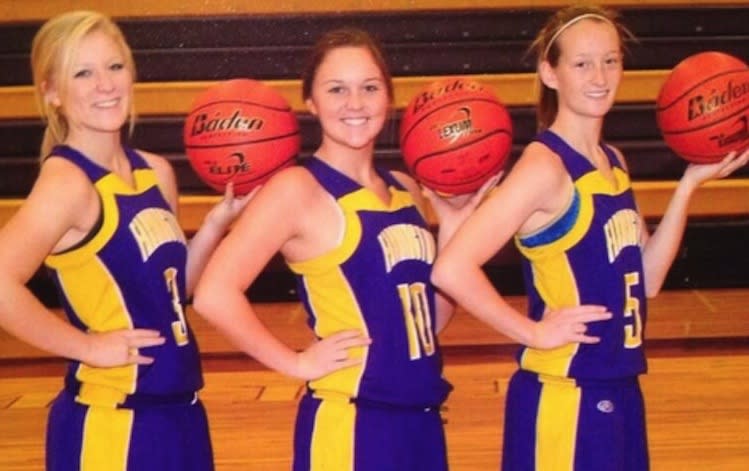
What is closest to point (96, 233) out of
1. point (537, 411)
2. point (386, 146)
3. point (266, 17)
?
point (537, 411)

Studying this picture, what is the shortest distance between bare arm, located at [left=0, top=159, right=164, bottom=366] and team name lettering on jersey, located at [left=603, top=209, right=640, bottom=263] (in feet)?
3.16

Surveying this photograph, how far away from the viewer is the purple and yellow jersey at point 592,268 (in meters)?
2.88

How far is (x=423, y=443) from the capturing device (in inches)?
110

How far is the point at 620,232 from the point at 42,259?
1.21 meters

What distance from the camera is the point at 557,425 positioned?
2.87 meters

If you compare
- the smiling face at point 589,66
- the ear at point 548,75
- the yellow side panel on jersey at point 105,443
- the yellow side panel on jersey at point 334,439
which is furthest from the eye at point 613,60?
the yellow side panel on jersey at point 105,443

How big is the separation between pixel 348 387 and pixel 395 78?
5.23m

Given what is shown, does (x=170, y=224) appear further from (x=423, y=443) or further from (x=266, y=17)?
(x=266, y=17)

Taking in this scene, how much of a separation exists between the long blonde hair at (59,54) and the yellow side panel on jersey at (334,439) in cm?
81

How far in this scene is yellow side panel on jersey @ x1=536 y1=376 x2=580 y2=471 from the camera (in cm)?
286

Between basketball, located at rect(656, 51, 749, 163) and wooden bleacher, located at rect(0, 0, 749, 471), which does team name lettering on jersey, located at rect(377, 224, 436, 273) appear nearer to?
basketball, located at rect(656, 51, 749, 163)

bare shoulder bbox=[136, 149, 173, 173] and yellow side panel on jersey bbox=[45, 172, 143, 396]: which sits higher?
bare shoulder bbox=[136, 149, 173, 173]

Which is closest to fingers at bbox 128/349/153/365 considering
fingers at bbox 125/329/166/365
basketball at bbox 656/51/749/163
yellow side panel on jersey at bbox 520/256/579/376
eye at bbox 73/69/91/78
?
fingers at bbox 125/329/166/365

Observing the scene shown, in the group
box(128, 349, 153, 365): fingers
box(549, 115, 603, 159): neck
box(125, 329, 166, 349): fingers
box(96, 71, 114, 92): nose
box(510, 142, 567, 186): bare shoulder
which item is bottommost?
box(128, 349, 153, 365): fingers
